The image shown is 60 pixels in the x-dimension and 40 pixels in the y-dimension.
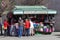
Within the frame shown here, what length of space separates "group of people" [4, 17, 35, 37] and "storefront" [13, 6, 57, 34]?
89 cm

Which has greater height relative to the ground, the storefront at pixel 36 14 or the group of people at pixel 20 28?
the storefront at pixel 36 14

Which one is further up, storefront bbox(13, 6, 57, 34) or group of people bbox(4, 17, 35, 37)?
storefront bbox(13, 6, 57, 34)

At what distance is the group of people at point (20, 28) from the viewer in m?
24.9

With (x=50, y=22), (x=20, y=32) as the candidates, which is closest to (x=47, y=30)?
(x=50, y=22)

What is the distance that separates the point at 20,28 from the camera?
24688mm

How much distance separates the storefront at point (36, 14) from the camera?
85.9 feet

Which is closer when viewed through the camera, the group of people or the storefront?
the group of people

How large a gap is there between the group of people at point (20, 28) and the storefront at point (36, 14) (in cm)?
89

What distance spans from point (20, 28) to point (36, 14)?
2965mm

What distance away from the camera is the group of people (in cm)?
2488

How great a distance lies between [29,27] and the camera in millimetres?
25328

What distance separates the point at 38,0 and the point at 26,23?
13878mm

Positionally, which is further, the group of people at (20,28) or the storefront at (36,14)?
the storefront at (36,14)

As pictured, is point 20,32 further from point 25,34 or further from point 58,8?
point 58,8
